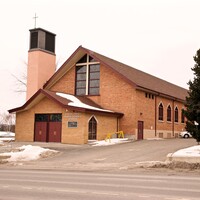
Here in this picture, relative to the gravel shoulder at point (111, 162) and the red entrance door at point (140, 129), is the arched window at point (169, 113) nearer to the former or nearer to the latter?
the red entrance door at point (140, 129)

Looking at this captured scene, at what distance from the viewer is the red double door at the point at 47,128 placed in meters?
32.2

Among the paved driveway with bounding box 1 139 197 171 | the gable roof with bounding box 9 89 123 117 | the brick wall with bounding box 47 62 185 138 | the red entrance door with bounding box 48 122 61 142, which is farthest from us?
the brick wall with bounding box 47 62 185 138

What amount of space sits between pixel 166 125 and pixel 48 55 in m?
15.2

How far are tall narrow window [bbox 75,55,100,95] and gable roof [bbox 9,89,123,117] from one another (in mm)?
2039

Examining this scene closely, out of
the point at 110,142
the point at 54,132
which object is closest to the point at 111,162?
the point at 110,142

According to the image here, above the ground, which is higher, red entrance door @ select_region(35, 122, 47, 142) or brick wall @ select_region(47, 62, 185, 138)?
brick wall @ select_region(47, 62, 185, 138)

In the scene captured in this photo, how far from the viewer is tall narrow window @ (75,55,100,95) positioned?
37562 millimetres

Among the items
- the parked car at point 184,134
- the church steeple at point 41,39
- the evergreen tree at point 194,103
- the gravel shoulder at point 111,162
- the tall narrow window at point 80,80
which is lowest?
the gravel shoulder at point 111,162

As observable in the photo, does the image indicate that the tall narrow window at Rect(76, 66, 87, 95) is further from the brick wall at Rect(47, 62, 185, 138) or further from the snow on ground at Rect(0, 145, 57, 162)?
the snow on ground at Rect(0, 145, 57, 162)

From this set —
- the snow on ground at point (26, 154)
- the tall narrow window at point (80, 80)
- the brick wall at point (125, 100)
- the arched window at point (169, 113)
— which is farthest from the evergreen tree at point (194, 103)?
the arched window at point (169, 113)

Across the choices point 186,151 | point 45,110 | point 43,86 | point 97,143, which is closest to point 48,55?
point 43,86

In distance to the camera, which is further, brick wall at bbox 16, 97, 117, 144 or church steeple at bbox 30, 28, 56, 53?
church steeple at bbox 30, 28, 56, 53

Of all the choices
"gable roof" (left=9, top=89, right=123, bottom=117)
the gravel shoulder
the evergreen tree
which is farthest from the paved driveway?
"gable roof" (left=9, top=89, right=123, bottom=117)

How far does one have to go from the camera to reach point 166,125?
41812 mm
